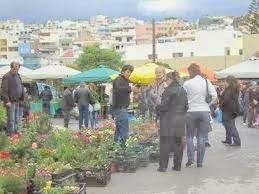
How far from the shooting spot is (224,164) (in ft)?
40.4

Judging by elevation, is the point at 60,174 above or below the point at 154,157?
above

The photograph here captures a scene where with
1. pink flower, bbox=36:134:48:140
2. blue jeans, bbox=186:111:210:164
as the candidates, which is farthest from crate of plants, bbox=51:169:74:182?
blue jeans, bbox=186:111:210:164

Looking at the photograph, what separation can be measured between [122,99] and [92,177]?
10.2 feet

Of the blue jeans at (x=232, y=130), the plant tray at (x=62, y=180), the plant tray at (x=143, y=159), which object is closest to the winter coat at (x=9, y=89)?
the plant tray at (x=143, y=159)

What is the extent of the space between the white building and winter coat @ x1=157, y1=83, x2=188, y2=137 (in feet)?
267

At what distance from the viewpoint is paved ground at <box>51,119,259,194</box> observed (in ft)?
30.7

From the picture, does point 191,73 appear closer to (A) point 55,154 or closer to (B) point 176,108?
(B) point 176,108

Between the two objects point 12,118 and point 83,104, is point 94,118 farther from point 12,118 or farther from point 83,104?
point 12,118

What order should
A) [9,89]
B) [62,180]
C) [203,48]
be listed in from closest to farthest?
1. [62,180]
2. [9,89]
3. [203,48]

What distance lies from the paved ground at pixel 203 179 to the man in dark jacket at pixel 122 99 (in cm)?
98

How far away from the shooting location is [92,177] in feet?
31.8

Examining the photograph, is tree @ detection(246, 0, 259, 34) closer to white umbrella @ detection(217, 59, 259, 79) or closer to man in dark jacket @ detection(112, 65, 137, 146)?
white umbrella @ detection(217, 59, 259, 79)

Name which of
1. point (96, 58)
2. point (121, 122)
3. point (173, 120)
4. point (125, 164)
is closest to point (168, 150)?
point (173, 120)

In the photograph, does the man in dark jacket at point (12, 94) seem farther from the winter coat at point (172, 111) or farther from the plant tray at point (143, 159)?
the winter coat at point (172, 111)
